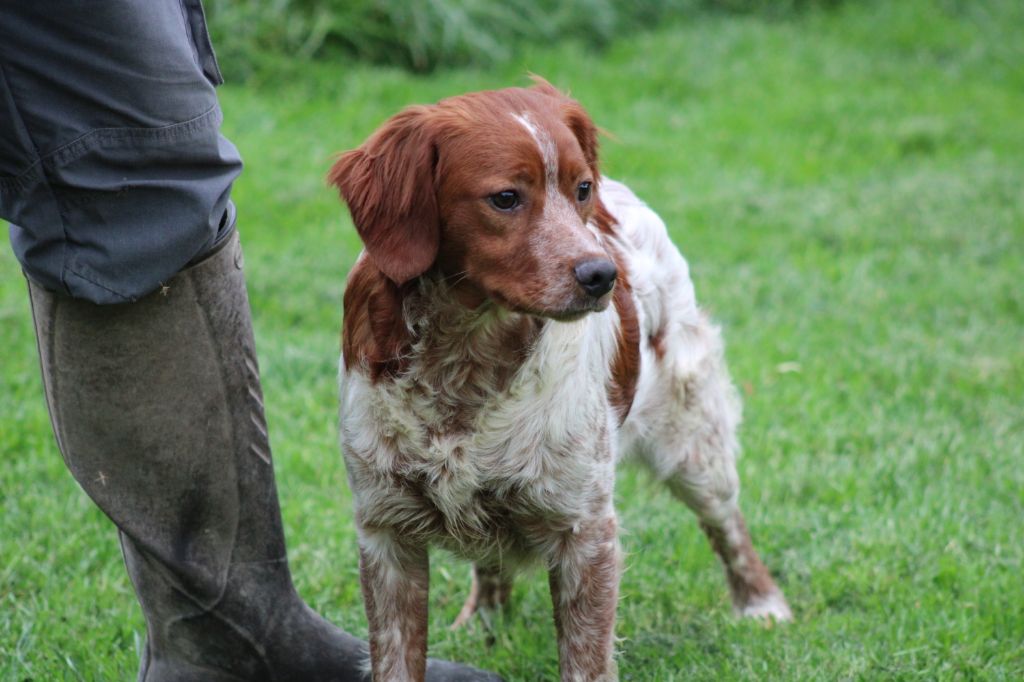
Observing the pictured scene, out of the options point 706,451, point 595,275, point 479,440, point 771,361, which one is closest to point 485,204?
point 595,275

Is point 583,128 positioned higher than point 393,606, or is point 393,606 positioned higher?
point 583,128

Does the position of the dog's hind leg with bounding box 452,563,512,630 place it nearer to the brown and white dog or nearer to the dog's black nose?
the brown and white dog

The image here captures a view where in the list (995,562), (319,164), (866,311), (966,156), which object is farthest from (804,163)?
(995,562)

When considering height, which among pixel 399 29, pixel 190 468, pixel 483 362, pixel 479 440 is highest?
pixel 483 362

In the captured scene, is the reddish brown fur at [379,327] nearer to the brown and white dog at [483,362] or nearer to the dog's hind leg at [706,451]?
the brown and white dog at [483,362]

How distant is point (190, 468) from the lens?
2896 millimetres

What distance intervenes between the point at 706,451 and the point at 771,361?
1828 mm

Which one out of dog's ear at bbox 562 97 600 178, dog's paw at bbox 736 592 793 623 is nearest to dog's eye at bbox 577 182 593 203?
dog's ear at bbox 562 97 600 178

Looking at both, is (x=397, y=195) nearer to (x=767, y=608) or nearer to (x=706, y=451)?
(x=706, y=451)

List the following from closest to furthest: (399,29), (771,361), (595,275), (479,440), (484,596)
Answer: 1. (595,275)
2. (479,440)
3. (484,596)
4. (771,361)
5. (399,29)

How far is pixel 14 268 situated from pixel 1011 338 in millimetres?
4615

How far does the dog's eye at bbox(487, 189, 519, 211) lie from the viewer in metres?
2.69

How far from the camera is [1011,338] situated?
5.82 metres

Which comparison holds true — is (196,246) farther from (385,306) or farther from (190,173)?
(385,306)
